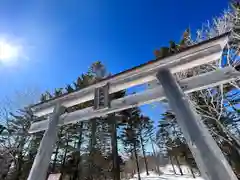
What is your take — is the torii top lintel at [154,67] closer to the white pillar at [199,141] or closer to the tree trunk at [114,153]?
the white pillar at [199,141]

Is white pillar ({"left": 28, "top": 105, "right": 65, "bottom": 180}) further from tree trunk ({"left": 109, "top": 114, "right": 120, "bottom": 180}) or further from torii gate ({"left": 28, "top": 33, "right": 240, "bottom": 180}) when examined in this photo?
tree trunk ({"left": 109, "top": 114, "right": 120, "bottom": 180})

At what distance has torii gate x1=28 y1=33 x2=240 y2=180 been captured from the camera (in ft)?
4.70

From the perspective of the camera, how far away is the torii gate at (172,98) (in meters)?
1.43

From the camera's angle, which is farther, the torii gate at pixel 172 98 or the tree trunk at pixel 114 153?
the tree trunk at pixel 114 153

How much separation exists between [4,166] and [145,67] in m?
14.3

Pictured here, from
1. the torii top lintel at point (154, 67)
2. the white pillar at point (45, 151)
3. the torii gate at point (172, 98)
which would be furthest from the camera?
the white pillar at point (45, 151)

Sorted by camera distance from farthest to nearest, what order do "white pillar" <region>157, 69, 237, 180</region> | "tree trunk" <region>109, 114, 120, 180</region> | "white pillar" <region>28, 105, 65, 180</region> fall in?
"tree trunk" <region>109, 114, 120, 180</region> → "white pillar" <region>28, 105, 65, 180</region> → "white pillar" <region>157, 69, 237, 180</region>

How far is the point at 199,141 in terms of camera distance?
1502 mm

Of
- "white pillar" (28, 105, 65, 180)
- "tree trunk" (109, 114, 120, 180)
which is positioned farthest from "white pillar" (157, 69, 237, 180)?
"tree trunk" (109, 114, 120, 180)

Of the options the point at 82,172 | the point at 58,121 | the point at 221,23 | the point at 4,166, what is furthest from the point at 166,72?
the point at 4,166

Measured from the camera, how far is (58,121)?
2918 mm

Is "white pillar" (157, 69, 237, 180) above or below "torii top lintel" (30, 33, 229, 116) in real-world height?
below

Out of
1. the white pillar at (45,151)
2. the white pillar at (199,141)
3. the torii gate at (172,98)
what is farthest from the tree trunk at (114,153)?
the white pillar at (199,141)

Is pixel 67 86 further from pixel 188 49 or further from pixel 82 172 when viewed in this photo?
pixel 188 49
